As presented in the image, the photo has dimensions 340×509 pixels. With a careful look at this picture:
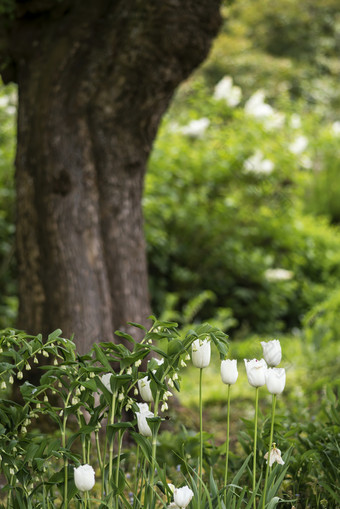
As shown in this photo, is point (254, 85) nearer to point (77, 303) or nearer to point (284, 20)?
point (284, 20)

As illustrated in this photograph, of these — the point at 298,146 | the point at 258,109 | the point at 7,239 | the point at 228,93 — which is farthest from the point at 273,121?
the point at 7,239

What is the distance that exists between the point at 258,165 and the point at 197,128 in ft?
2.87

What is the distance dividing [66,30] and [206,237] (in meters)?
3.43

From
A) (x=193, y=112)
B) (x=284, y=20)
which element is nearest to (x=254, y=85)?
(x=284, y=20)

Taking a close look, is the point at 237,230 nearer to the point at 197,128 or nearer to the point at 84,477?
the point at 197,128

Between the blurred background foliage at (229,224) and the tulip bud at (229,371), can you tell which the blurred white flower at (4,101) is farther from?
the tulip bud at (229,371)

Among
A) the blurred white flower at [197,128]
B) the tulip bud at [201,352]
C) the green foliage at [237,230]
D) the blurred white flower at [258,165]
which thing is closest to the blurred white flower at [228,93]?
the green foliage at [237,230]

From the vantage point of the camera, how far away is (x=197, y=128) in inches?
283

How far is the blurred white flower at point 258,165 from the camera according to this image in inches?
265

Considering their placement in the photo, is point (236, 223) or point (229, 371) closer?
point (229, 371)

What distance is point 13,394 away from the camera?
3.47 meters

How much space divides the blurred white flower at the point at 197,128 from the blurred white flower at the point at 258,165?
71cm

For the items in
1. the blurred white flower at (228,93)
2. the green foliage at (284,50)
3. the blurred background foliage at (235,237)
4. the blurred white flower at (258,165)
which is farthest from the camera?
the green foliage at (284,50)

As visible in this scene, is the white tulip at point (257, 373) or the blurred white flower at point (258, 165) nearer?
the white tulip at point (257, 373)
